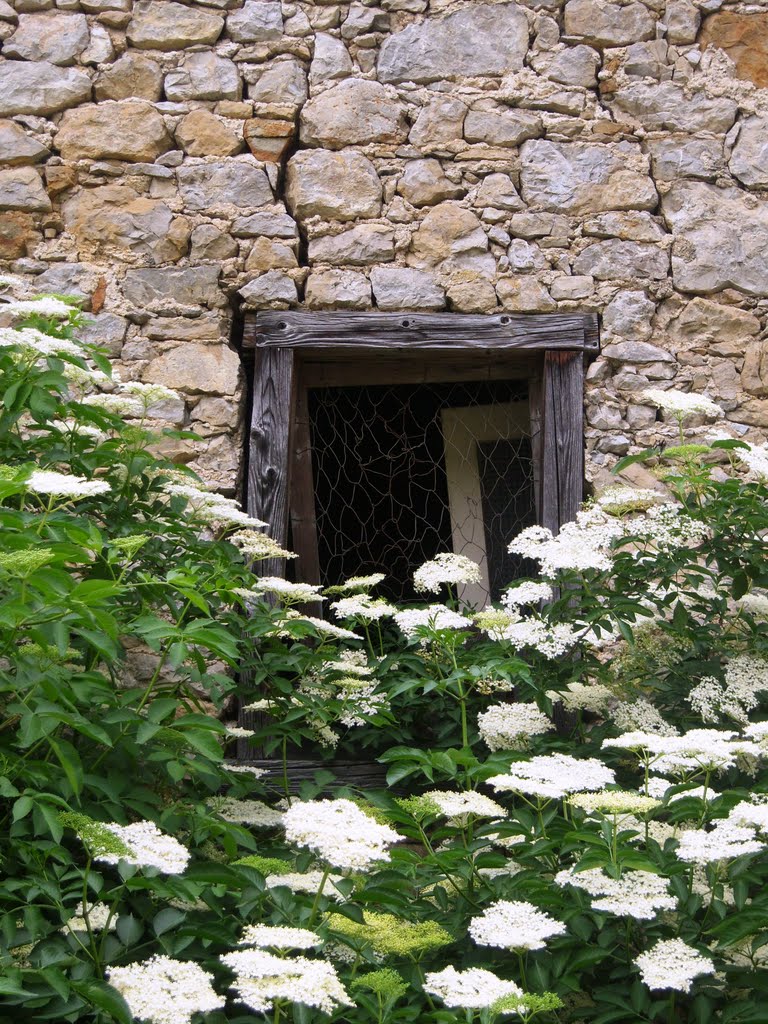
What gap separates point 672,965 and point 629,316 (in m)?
2.42

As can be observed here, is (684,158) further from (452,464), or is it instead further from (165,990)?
(165,990)

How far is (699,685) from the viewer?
2951 millimetres

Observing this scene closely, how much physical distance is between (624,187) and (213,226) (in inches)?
57.1

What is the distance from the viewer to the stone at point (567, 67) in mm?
3926

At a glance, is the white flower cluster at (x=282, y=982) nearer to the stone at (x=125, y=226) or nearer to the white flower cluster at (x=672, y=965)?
the white flower cluster at (x=672, y=965)

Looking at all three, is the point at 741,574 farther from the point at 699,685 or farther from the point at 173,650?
the point at 173,650

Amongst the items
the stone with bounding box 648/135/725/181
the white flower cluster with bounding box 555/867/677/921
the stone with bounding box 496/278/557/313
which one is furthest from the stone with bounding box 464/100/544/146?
the white flower cluster with bounding box 555/867/677/921

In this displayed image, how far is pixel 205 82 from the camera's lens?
12.6 feet

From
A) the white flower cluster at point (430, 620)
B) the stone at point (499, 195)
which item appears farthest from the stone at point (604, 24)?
the white flower cluster at point (430, 620)

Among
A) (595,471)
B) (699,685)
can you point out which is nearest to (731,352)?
(595,471)

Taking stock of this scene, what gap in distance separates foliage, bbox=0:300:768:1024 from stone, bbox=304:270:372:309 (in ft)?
2.93

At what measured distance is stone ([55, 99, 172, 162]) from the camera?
381 cm

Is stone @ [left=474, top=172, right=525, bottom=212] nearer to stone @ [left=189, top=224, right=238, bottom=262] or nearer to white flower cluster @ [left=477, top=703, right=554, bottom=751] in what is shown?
stone @ [left=189, top=224, right=238, bottom=262]

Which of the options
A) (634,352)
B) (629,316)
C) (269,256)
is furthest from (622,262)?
(269,256)
